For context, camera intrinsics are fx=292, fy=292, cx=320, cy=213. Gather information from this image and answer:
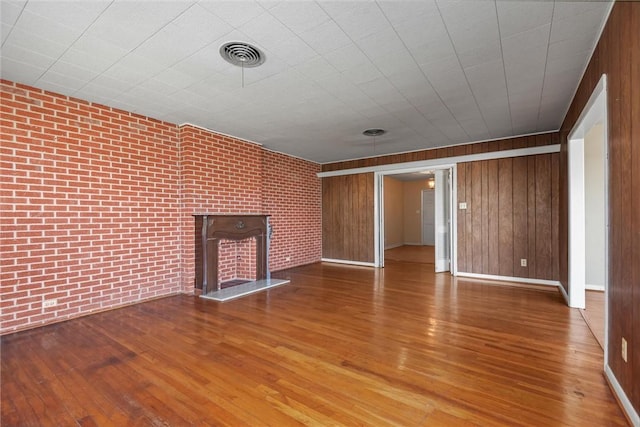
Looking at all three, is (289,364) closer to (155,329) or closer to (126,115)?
(155,329)

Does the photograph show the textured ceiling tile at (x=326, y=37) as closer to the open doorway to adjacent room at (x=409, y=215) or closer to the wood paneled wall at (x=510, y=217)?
the wood paneled wall at (x=510, y=217)

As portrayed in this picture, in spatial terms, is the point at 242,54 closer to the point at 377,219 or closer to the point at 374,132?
the point at 374,132

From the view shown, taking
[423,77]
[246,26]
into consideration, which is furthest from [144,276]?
[423,77]

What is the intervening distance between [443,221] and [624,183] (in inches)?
167

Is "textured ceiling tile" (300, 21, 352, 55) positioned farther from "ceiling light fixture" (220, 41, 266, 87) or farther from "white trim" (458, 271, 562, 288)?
"white trim" (458, 271, 562, 288)

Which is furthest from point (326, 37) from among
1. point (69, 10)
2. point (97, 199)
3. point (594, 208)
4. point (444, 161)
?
point (594, 208)

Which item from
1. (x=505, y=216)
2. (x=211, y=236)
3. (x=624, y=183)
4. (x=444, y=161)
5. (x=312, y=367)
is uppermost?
(x=444, y=161)

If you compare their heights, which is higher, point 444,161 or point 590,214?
point 444,161

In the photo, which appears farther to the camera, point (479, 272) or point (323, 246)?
point (323, 246)

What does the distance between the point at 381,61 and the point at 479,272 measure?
425cm

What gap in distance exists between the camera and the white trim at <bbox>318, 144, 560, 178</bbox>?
4.63 metres

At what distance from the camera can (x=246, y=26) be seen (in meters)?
2.03

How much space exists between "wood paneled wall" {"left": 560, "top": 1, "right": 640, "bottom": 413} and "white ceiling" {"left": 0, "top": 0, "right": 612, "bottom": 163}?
1.03ft

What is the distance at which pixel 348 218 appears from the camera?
6824mm
